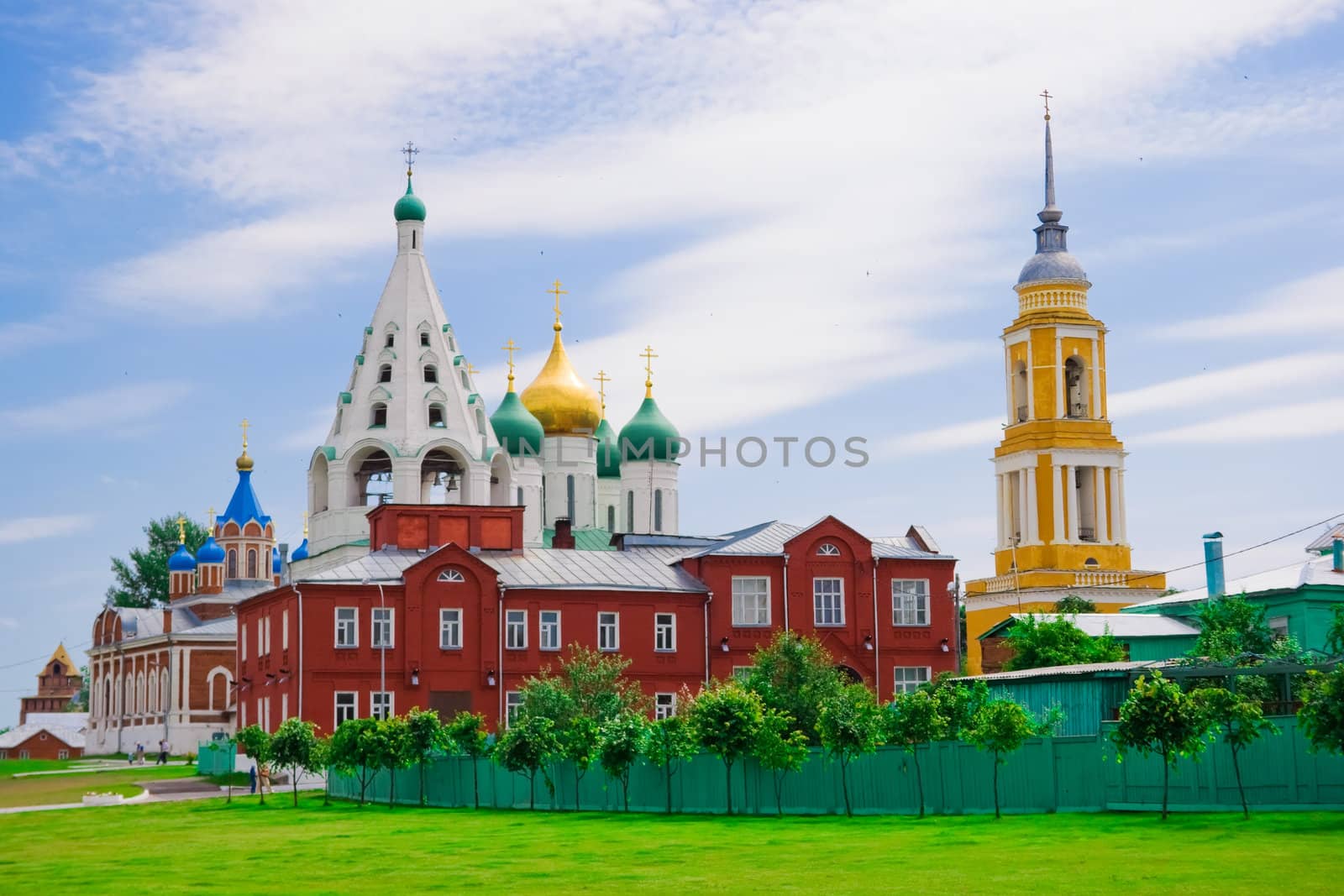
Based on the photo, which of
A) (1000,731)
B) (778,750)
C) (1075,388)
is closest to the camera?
(1000,731)

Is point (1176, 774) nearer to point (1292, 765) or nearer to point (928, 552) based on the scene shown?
point (1292, 765)

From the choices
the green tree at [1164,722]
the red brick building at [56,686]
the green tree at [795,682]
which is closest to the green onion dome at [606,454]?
the green tree at [795,682]

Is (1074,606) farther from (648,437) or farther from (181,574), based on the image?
(181,574)

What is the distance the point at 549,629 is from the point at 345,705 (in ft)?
20.3

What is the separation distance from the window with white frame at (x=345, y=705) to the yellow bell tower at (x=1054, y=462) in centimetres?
3657

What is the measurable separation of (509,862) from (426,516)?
98.2 ft

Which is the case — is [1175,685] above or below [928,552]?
below

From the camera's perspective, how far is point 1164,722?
3055 cm

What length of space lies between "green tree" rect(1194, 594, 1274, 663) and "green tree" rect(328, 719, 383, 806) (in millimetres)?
19893

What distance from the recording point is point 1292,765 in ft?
102

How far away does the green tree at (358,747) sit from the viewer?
42.6 meters

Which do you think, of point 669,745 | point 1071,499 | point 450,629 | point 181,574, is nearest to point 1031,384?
point 1071,499

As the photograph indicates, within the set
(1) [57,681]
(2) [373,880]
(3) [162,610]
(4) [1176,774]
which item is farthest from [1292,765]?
(1) [57,681]

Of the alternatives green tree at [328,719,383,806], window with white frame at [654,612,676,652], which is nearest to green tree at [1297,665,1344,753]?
green tree at [328,719,383,806]
